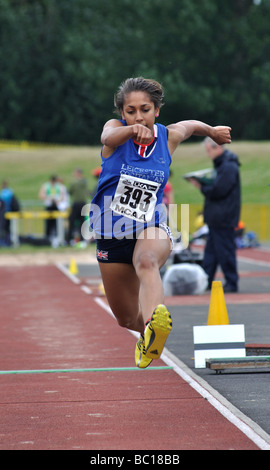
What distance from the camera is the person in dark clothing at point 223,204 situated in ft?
41.3

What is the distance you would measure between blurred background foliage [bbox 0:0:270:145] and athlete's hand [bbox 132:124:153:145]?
5760 centimetres

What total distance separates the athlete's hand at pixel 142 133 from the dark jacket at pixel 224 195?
713 centimetres

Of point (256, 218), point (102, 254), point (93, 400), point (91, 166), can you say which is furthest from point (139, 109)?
point (91, 166)

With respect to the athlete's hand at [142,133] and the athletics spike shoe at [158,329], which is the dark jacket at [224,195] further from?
the athletics spike shoe at [158,329]

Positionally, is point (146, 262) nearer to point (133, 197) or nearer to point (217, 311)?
point (133, 197)

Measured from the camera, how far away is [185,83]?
2589 inches

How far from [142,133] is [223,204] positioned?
735 centimetres

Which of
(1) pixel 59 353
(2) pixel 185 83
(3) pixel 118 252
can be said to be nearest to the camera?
(3) pixel 118 252

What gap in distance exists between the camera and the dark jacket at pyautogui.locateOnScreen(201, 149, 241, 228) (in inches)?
496

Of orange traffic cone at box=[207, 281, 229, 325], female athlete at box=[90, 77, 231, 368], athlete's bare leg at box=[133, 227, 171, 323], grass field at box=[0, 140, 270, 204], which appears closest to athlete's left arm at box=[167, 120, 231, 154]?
female athlete at box=[90, 77, 231, 368]

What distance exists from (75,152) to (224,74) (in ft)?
53.9

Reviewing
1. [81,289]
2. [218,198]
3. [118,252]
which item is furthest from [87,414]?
[81,289]

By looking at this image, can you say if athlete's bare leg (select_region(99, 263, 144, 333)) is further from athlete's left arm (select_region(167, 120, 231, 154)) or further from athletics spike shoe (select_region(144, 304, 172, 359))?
athlete's left arm (select_region(167, 120, 231, 154))

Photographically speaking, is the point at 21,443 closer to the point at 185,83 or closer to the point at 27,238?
the point at 27,238
